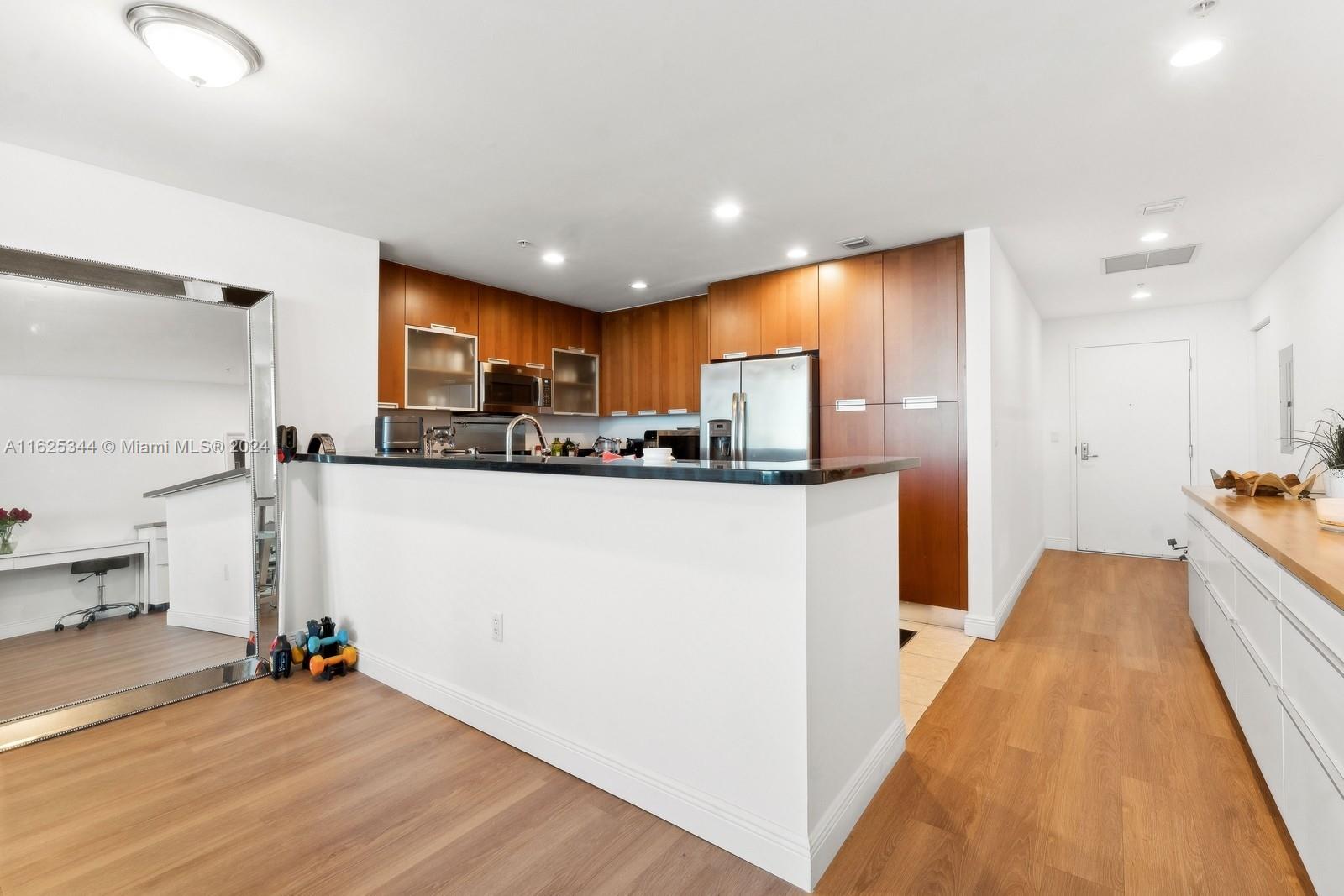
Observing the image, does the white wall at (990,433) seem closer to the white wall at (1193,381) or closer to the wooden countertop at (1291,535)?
the wooden countertop at (1291,535)

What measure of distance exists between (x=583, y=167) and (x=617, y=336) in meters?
→ 3.04

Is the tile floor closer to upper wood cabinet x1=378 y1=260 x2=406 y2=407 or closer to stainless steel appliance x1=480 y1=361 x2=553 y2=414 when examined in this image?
stainless steel appliance x1=480 y1=361 x2=553 y2=414

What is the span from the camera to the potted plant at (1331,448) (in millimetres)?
2486

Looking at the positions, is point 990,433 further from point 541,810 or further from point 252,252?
point 252,252

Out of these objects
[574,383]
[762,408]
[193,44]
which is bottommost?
[762,408]

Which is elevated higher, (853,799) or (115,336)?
(115,336)

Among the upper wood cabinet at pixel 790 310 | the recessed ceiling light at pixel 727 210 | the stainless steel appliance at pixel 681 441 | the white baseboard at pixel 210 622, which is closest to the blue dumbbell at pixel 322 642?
the white baseboard at pixel 210 622

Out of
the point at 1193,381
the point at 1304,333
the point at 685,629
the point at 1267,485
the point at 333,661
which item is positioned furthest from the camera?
the point at 1193,381

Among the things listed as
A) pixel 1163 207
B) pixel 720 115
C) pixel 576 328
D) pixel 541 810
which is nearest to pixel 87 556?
pixel 541 810

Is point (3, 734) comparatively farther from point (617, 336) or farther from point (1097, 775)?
point (617, 336)

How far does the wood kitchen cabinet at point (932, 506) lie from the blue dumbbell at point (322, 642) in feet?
10.7

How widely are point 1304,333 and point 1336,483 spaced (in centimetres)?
196

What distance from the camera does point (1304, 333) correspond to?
375 centimetres

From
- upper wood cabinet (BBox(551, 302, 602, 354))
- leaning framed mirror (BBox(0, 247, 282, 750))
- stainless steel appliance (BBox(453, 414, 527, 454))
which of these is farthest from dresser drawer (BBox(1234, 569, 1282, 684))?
upper wood cabinet (BBox(551, 302, 602, 354))
